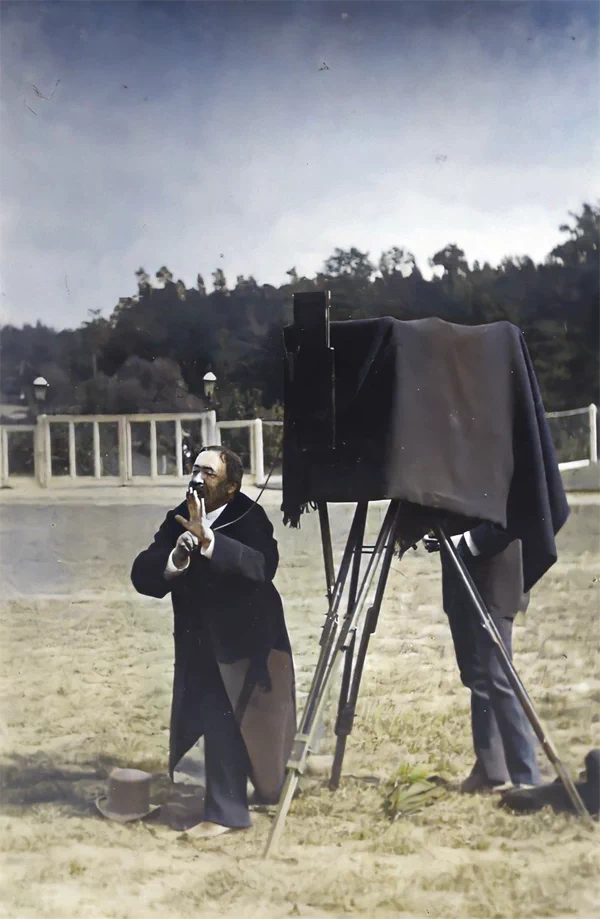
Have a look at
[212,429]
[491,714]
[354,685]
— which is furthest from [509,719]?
[212,429]

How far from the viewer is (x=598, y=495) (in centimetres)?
378

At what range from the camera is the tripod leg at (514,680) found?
3518mm

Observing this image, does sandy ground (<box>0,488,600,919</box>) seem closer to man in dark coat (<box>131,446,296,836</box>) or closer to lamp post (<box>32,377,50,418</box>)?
man in dark coat (<box>131,446,296,836</box>)

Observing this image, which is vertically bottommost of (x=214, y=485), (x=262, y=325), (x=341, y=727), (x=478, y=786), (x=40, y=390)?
(x=478, y=786)

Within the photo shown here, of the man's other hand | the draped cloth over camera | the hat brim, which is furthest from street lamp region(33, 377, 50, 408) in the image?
the hat brim

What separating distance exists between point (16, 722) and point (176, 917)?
101 cm

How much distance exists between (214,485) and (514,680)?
1.27 meters

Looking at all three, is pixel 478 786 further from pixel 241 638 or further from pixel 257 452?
pixel 257 452

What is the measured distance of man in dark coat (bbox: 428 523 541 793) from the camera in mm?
3639

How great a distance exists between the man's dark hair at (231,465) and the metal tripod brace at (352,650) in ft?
1.06

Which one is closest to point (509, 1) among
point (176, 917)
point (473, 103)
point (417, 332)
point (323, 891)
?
point (473, 103)

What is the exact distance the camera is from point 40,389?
13.1 feet

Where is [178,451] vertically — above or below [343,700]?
above

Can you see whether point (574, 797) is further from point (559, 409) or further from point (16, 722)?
point (16, 722)
